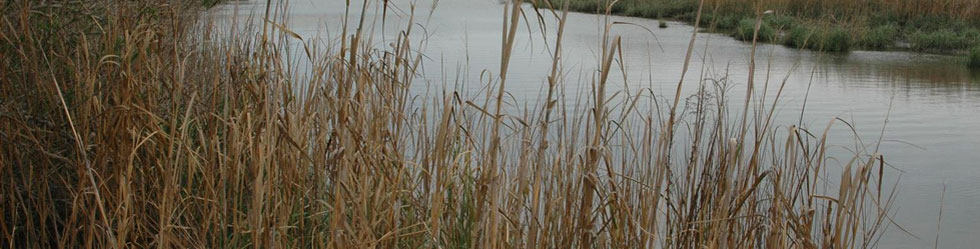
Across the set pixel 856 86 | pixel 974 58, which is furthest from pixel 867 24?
pixel 856 86

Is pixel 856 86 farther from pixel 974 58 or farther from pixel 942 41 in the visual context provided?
pixel 942 41

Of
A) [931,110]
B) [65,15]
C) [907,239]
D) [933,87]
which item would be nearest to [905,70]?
[933,87]

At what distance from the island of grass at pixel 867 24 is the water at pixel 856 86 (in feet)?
0.94

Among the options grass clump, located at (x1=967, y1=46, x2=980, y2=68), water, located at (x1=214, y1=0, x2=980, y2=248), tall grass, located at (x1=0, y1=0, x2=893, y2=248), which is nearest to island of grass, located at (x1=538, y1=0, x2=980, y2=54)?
water, located at (x1=214, y1=0, x2=980, y2=248)

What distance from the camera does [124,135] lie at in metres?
1.52

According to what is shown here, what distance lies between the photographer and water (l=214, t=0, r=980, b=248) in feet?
11.4

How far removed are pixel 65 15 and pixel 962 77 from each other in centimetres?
726

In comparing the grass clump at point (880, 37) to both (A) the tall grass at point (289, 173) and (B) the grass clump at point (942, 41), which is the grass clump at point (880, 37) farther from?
(A) the tall grass at point (289, 173)

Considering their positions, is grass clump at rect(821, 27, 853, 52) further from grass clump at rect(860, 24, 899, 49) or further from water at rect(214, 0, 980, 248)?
grass clump at rect(860, 24, 899, 49)

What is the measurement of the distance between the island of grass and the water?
286mm

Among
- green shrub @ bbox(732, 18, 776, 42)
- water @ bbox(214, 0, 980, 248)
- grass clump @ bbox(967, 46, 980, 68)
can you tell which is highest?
green shrub @ bbox(732, 18, 776, 42)

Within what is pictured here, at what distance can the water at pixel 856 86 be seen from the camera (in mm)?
3487

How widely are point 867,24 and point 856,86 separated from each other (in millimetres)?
4206

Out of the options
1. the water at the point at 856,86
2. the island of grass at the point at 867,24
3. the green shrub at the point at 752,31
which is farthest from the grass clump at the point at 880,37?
the green shrub at the point at 752,31
